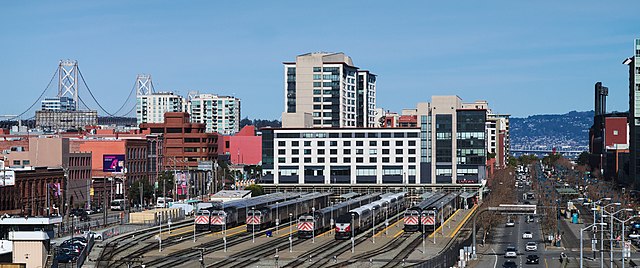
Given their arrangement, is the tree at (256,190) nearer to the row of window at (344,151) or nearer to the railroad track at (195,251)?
the row of window at (344,151)

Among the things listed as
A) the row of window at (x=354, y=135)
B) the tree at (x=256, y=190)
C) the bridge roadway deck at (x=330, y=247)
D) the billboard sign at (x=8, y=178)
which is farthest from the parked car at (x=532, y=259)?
the row of window at (x=354, y=135)

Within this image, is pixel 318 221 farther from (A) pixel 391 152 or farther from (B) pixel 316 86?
(B) pixel 316 86

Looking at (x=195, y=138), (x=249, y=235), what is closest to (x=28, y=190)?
(x=249, y=235)

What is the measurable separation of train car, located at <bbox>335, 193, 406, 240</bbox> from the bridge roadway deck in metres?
0.89

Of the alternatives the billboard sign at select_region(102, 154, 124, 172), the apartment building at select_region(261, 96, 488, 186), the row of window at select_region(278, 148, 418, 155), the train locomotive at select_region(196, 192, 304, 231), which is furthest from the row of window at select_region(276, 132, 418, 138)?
the train locomotive at select_region(196, 192, 304, 231)

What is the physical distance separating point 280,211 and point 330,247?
71.2ft

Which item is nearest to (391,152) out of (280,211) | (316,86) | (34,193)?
(316,86)

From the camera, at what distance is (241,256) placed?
251 ft

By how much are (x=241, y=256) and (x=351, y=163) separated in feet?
262

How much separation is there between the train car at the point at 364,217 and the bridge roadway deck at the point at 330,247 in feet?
2.93

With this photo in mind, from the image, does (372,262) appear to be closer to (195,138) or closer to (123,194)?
(123,194)

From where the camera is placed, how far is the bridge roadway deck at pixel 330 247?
73.9 m

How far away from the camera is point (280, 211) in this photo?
105m

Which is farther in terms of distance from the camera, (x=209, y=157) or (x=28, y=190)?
(x=209, y=157)
